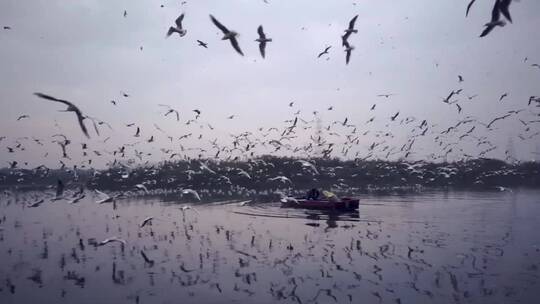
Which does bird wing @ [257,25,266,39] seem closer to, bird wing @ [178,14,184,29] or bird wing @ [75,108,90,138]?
bird wing @ [178,14,184,29]

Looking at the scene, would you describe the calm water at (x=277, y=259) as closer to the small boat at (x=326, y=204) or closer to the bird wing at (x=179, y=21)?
the small boat at (x=326, y=204)

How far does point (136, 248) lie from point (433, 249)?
Answer: 41.5 feet

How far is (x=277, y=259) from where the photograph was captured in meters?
16.4

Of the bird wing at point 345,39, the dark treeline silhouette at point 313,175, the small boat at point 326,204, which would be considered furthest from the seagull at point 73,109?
the dark treeline silhouette at point 313,175

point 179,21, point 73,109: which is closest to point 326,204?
point 179,21

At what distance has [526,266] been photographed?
49.7 feet

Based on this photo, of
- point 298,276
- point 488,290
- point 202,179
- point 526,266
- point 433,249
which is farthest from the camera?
point 202,179

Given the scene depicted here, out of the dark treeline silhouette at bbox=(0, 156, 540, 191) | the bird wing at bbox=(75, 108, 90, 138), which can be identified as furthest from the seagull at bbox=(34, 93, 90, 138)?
the dark treeline silhouette at bbox=(0, 156, 540, 191)

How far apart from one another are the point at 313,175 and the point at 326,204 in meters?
26.5

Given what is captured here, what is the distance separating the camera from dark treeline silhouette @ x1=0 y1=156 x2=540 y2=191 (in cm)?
5359

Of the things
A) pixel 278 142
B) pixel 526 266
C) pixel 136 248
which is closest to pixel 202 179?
pixel 278 142

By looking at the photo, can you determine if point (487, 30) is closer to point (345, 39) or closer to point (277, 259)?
point (345, 39)

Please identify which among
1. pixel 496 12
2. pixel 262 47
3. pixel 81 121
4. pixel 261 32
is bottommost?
pixel 81 121

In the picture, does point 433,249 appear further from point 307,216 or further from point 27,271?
point 27,271
